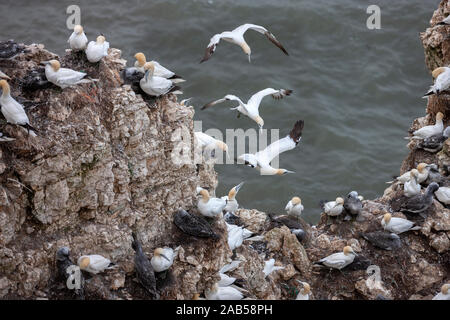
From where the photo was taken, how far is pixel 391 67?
94.5 ft

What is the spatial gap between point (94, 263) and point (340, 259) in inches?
202

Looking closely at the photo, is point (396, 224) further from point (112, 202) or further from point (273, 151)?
point (112, 202)

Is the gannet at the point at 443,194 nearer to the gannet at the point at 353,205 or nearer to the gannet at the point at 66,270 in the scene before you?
the gannet at the point at 353,205

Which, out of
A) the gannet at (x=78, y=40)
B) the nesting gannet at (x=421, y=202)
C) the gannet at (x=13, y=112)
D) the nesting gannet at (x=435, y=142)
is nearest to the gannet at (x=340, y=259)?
the nesting gannet at (x=421, y=202)

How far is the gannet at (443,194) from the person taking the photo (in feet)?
49.8

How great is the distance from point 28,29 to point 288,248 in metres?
18.3

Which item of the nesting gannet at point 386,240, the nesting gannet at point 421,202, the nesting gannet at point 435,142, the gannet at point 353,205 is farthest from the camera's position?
the nesting gannet at point 435,142

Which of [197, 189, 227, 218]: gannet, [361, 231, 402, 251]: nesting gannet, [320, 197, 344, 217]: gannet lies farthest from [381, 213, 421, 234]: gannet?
[197, 189, 227, 218]: gannet

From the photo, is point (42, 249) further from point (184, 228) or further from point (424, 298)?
point (424, 298)

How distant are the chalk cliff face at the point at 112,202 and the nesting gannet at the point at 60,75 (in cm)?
16

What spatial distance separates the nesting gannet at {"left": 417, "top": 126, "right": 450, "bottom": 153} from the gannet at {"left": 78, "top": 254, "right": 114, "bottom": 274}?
9.05 m

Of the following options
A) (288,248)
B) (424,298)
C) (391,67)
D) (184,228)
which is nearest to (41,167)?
(184,228)

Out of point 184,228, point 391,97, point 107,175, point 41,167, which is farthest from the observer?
point 391,97
